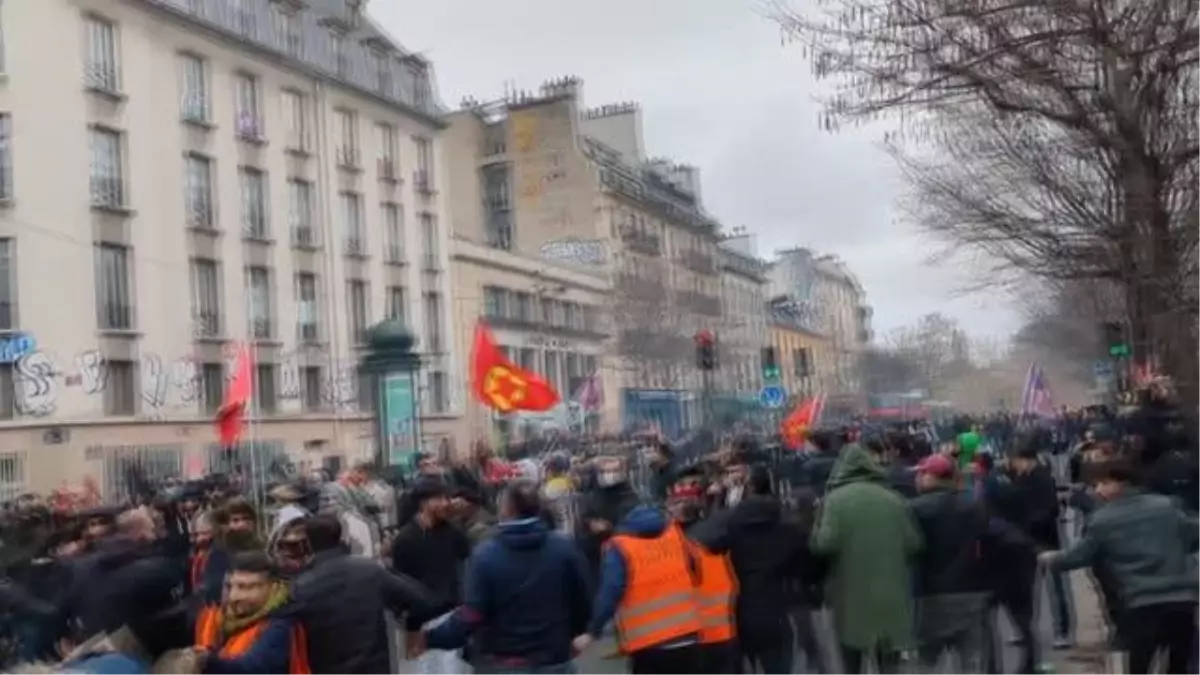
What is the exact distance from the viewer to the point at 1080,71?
48.3 ft

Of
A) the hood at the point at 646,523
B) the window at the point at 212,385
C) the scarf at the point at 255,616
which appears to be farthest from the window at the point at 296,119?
the scarf at the point at 255,616

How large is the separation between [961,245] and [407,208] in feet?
88.2

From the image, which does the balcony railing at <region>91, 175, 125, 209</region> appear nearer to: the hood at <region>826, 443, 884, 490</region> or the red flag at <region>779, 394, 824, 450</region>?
the red flag at <region>779, 394, 824, 450</region>

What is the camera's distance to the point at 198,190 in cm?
3809

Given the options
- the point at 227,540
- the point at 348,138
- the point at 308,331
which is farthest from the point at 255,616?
the point at 348,138

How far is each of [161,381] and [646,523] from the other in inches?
1172

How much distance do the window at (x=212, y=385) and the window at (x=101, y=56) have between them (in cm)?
689

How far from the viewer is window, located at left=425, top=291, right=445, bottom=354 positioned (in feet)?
161

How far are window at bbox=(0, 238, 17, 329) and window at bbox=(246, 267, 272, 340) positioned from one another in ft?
26.1

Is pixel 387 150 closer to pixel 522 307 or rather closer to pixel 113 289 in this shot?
pixel 522 307

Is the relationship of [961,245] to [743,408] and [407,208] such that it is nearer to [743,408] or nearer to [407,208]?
[407,208]

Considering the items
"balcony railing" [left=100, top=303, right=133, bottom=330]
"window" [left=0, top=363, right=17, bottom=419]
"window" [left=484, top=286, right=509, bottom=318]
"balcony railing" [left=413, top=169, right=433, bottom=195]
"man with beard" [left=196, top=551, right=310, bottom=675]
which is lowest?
"man with beard" [left=196, top=551, right=310, bottom=675]

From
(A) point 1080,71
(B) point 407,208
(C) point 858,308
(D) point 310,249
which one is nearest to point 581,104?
(B) point 407,208

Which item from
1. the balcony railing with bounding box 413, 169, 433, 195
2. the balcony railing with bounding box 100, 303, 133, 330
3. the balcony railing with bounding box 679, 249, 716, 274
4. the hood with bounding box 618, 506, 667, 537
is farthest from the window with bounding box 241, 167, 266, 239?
the balcony railing with bounding box 679, 249, 716, 274
